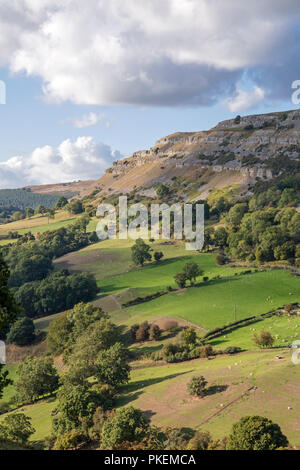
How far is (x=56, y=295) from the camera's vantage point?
356 feet

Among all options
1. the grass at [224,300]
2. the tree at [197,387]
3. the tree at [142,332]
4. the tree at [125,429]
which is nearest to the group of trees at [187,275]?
the grass at [224,300]

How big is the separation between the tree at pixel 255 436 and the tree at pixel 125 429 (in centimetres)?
958

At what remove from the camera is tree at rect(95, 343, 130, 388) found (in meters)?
54.8

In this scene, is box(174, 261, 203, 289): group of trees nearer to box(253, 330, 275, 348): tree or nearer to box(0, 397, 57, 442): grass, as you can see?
box(253, 330, 275, 348): tree

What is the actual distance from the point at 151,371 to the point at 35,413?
58.4 ft

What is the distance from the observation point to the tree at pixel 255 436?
30188 millimetres

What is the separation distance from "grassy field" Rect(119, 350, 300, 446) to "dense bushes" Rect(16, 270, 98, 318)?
51.6m

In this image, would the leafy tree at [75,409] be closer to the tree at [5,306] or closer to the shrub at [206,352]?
the tree at [5,306]

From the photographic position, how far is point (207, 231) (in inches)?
5886

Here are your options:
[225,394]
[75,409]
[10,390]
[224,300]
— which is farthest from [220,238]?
[75,409]

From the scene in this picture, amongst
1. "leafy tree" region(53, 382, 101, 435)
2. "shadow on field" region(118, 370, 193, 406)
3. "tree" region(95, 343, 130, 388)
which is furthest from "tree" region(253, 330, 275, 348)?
"leafy tree" region(53, 382, 101, 435)

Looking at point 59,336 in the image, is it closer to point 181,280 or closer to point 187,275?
point 181,280

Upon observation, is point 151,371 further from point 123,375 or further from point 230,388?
point 230,388

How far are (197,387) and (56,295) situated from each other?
2733 inches
